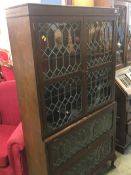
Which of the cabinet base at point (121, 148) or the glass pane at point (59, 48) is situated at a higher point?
the glass pane at point (59, 48)

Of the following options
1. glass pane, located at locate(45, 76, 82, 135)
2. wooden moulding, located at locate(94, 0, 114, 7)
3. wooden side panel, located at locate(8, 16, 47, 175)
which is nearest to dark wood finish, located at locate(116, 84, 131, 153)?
glass pane, located at locate(45, 76, 82, 135)

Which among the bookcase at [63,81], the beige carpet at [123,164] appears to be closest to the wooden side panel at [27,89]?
the bookcase at [63,81]

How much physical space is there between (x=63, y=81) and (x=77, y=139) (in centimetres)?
54

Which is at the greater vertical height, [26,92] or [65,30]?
[65,30]

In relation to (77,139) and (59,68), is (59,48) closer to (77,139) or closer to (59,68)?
(59,68)

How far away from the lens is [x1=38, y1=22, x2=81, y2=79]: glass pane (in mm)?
1189

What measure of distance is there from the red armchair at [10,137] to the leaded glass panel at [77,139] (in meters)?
0.29

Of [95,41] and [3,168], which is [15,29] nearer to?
[95,41]

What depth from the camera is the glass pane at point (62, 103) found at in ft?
4.34

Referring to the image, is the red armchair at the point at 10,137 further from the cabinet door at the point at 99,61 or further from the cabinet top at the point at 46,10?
the cabinet top at the point at 46,10

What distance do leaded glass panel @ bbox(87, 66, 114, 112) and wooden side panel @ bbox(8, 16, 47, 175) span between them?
1.69 ft

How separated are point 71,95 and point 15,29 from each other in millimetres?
618

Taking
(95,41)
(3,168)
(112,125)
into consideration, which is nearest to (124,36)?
(95,41)

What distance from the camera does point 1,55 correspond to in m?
2.62
